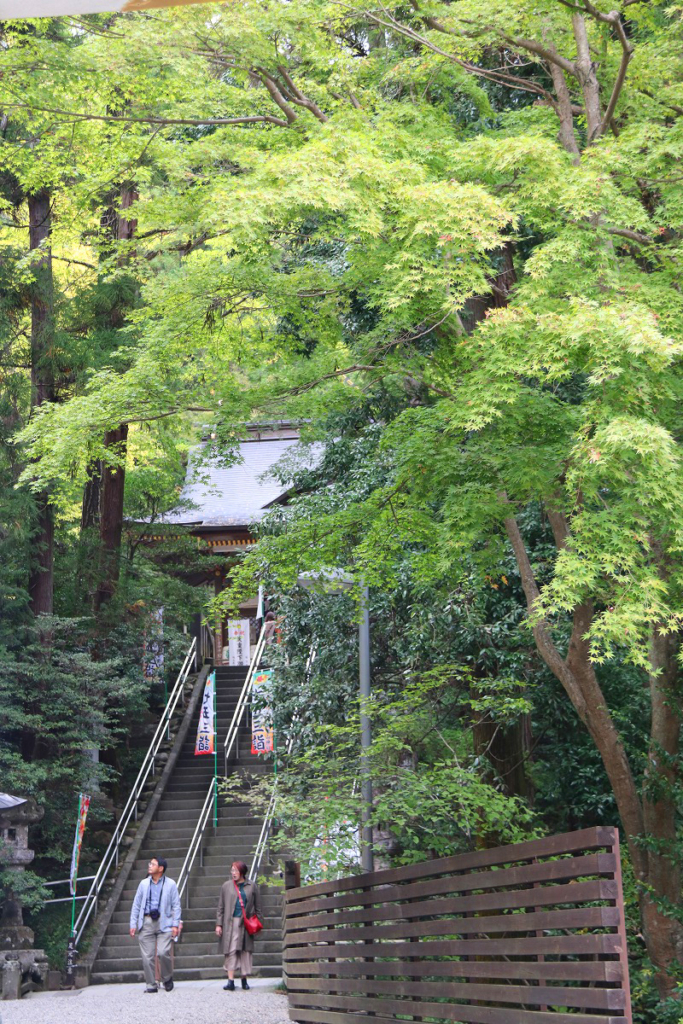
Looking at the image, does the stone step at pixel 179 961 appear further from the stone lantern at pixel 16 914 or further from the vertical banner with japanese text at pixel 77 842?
the vertical banner with japanese text at pixel 77 842

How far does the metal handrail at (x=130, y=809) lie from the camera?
16422 millimetres

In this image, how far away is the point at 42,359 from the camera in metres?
18.9

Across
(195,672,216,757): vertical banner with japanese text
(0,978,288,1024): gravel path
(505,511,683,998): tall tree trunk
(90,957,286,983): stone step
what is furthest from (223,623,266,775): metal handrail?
(505,511,683,998): tall tree trunk

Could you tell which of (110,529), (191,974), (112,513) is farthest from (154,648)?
(191,974)

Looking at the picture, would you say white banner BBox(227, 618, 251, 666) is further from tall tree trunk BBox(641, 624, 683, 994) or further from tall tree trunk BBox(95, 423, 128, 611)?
tall tree trunk BBox(641, 624, 683, 994)

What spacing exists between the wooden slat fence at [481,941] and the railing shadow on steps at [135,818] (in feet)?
25.1

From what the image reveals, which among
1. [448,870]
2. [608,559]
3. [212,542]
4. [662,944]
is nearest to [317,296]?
[608,559]

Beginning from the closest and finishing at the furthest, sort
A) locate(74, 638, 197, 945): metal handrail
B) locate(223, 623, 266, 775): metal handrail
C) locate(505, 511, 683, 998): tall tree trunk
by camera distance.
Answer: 1. locate(505, 511, 683, 998): tall tree trunk
2. locate(74, 638, 197, 945): metal handrail
3. locate(223, 623, 266, 775): metal handrail

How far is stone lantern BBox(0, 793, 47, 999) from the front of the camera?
46.0ft

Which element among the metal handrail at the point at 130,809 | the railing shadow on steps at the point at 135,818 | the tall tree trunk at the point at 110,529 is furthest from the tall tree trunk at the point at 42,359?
the railing shadow on steps at the point at 135,818

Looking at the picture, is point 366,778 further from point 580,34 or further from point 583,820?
point 580,34

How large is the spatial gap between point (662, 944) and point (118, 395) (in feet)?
22.2

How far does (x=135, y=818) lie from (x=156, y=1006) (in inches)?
324

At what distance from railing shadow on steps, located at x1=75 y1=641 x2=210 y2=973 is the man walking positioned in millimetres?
4431
